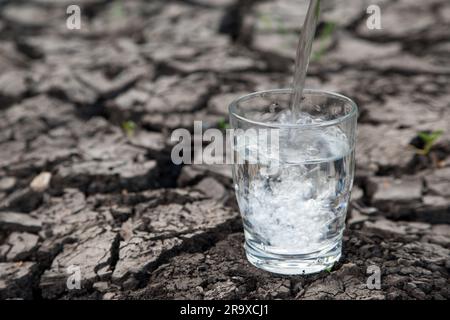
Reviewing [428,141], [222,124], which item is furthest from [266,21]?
[428,141]

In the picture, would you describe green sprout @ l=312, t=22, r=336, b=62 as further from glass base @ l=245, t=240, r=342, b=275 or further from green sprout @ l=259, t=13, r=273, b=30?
glass base @ l=245, t=240, r=342, b=275

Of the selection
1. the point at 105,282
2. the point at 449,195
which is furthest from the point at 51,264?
the point at 449,195

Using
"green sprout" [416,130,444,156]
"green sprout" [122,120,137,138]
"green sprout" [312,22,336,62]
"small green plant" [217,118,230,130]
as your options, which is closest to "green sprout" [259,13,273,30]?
"green sprout" [312,22,336,62]

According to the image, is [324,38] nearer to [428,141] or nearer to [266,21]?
[266,21]

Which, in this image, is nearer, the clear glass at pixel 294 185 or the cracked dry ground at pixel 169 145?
the clear glass at pixel 294 185

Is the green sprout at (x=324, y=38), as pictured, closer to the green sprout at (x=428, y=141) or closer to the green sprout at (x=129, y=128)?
the green sprout at (x=428, y=141)

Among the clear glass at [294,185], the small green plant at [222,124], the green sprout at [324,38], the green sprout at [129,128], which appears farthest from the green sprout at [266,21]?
the clear glass at [294,185]
